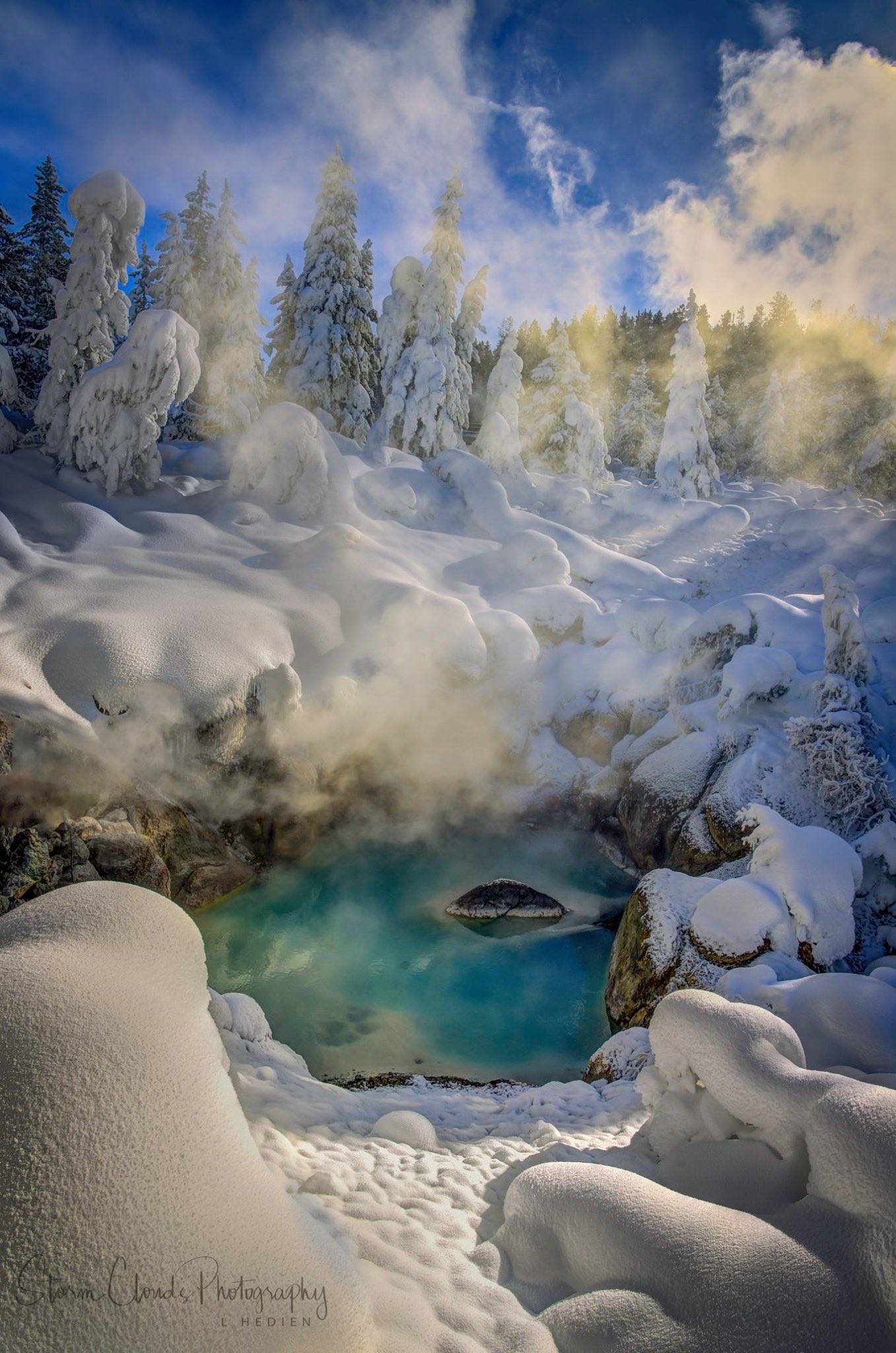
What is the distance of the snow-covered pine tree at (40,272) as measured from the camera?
2203cm

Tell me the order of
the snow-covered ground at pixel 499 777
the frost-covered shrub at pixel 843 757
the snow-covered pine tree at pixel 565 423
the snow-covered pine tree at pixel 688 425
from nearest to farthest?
the snow-covered ground at pixel 499 777, the frost-covered shrub at pixel 843 757, the snow-covered pine tree at pixel 565 423, the snow-covered pine tree at pixel 688 425

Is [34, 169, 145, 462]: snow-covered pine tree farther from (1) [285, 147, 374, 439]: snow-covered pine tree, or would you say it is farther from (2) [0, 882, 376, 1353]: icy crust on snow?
(2) [0, 882, 376, 1353]: icy crust on snow

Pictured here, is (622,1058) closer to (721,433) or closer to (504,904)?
(504,904)

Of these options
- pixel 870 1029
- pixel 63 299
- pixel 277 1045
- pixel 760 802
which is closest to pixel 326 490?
pixel 63 299

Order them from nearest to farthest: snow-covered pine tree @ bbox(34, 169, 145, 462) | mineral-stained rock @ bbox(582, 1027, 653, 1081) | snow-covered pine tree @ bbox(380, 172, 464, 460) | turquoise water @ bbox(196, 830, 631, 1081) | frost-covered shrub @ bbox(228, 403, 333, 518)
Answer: mineral-stained rock @ bbox(582, 1027, 653, 1081), turquoise water @ bbox(196, 830, 631, 1081), snow-covered pine tree @ bbox(34, 169, 145, 462), frost-covered shrub @ bbox(228, 403, 333, 518), snow-covered pine tree @ bbox(380, 172, 464, 460)

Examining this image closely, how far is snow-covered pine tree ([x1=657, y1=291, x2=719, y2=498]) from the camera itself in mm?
30594

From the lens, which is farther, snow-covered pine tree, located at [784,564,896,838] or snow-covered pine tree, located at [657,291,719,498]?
snow-covered pine tree, located at [657,291,719,498]

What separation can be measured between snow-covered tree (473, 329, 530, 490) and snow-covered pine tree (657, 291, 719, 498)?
27.9 ft

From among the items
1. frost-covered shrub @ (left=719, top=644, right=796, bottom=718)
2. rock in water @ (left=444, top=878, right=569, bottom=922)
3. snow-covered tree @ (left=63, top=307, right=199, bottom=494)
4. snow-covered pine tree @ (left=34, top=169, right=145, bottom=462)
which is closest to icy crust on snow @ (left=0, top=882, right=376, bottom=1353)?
rock in water @ (left=444, top=878, right=569, bottom=922)

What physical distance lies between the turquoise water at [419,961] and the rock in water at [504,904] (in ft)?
0.62

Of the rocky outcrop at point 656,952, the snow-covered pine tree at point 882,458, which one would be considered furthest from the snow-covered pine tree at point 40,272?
the snow-covered pine tree at point 882,458

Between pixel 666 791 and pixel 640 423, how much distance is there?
3049 cm

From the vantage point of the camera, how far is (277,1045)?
19.9ft

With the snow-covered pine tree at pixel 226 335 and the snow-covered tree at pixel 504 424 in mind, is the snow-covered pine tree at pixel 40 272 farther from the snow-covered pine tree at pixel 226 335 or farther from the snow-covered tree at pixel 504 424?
the snow-covered tree at pixel 504 424
